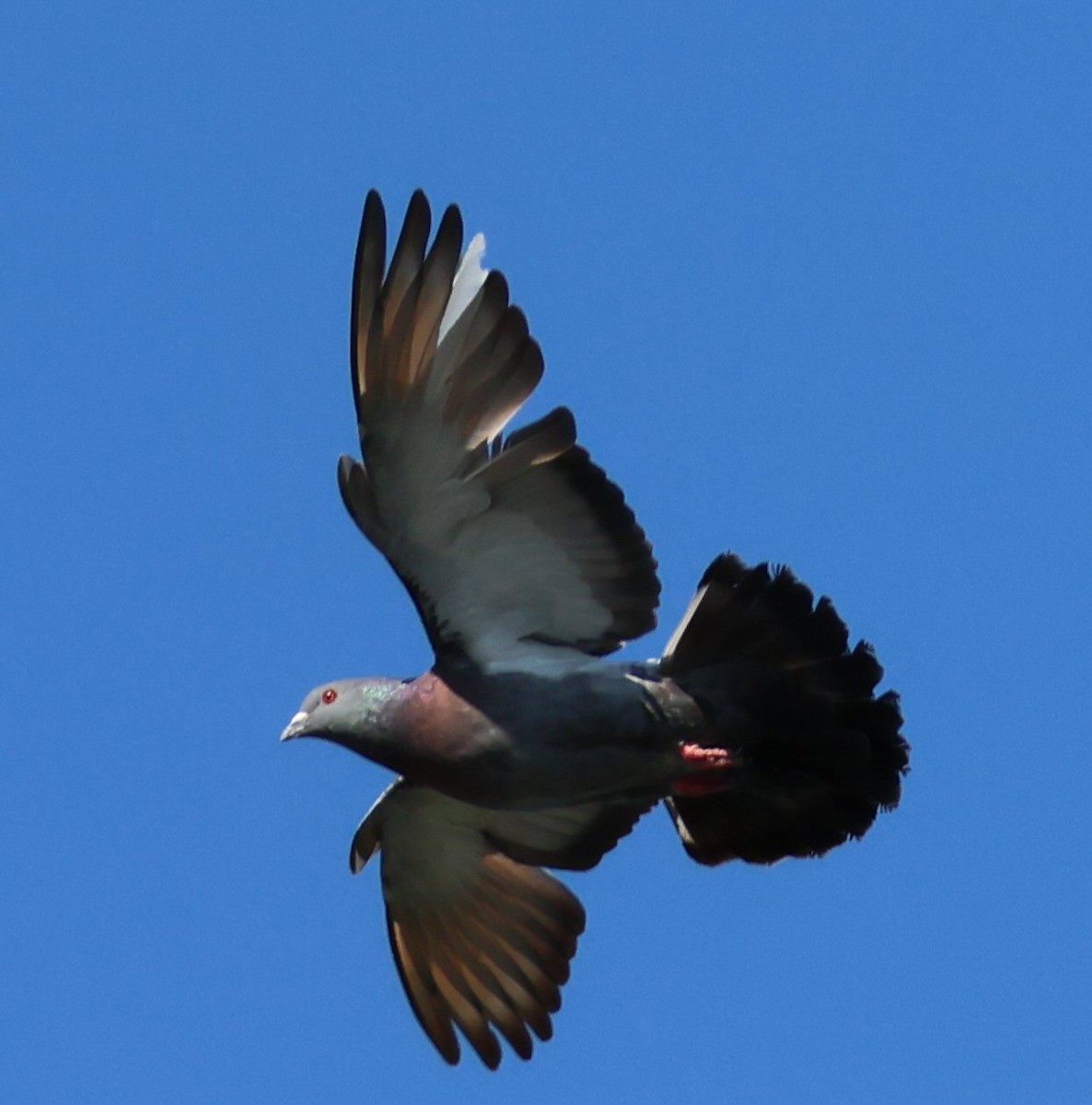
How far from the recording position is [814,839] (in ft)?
41.2

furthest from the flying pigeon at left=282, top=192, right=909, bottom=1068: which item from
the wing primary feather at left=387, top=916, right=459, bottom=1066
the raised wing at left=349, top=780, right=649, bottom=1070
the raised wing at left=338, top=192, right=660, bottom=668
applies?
the wing primary feather at left=387, top=916, right=459, bottom=1066

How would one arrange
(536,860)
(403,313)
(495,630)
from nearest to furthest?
1. (403,313)
2. (495,630)
3. (536,860)

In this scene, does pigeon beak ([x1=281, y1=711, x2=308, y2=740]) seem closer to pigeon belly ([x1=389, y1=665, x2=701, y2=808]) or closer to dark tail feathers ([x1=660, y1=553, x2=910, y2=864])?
pigeon belly ([x1=389, y1=665, x2=701, y2=808])

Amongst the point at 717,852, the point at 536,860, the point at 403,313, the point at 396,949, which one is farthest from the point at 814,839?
the point at 403,313

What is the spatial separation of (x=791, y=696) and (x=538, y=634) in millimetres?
1277

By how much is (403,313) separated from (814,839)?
3434 mm

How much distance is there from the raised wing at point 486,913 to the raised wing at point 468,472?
1.40 m

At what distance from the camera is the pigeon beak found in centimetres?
1223

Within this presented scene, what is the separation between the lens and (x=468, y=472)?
1164cm

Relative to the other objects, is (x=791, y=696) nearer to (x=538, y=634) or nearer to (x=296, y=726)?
(x=538, y=634)

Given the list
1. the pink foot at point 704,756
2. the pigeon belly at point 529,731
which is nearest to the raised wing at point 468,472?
the pigeon belly at point 529,731

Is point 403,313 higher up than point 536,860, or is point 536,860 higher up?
point 403,313

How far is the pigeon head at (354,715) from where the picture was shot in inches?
Result: 475

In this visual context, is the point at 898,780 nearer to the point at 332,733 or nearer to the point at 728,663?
the point at 728,663
